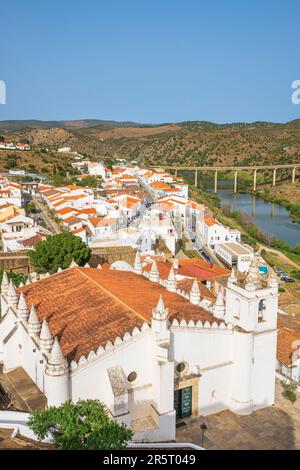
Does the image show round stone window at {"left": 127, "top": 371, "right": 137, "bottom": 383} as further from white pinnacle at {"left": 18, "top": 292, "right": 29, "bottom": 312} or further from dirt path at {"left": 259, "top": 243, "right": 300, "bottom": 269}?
dirt path at {"left": 259, "top": 243, "right": 300, "bottom": 269}

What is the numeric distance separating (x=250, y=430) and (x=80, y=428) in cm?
800

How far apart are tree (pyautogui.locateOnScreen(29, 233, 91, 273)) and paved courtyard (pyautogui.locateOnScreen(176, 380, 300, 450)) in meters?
18.3

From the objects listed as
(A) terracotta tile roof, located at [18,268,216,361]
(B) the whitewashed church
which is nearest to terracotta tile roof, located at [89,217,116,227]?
(A) terracotta tile roof, located at [18,268,216,361]

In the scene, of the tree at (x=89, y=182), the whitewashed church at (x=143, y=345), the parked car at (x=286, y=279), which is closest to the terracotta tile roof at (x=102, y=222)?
the parked car at (x=286, y=279)

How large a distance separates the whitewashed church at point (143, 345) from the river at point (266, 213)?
49.6 meters

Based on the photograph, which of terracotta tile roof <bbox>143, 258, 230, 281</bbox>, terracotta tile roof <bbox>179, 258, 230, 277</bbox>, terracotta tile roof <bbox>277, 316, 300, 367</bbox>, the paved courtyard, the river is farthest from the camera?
the river

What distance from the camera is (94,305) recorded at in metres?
18.1

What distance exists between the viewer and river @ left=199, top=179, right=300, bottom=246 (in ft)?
237

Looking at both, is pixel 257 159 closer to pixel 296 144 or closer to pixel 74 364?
pixel 296 144

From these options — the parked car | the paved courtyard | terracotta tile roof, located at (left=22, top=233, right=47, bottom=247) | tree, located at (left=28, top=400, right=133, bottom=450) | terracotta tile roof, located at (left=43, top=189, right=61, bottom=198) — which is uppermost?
terracotta tile roof, located at (left=43, top=189, right=61, bottom=198)

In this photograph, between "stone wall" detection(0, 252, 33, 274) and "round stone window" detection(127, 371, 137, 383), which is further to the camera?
"stone wall" detection(0, 252, 33, 274)

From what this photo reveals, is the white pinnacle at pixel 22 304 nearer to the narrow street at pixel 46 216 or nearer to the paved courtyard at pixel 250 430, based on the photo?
the paved courtyard at pixel 250 430

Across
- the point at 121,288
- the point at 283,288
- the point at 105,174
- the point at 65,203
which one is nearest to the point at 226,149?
the point at 105,174

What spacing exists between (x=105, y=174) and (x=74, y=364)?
8319 centimetres
